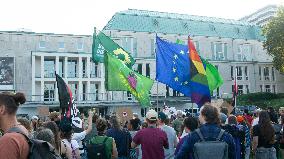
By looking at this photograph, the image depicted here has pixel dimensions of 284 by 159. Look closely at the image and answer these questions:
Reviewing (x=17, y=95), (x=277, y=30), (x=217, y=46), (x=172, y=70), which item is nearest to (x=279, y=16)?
(x=277, y=30)

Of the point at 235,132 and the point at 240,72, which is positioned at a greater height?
the point at 240,72

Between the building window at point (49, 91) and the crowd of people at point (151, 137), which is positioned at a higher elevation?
the building window at point (49, 91)

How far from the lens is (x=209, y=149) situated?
5160 millimetres

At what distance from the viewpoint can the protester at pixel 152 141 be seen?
8031mm

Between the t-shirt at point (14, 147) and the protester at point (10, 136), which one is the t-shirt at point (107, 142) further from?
the t-shirt at point (14, 147)

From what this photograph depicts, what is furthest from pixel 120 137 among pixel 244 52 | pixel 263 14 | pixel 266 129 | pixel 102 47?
pixel 263 14

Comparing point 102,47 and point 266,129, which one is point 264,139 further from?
point 102,47

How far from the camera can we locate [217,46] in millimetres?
64938

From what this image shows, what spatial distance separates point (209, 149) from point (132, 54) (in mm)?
52689

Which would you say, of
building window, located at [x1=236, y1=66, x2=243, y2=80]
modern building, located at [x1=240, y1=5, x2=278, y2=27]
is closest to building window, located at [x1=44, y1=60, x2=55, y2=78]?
building window, located at [x1=236, y1=66, x2=243, y2=80]

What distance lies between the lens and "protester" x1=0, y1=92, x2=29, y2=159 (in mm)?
2992

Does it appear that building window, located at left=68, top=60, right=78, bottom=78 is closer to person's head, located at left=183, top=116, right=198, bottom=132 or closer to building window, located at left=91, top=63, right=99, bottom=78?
building window, located at left=91, top=63, right=99, bottom=78

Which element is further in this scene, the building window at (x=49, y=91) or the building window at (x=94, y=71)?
the building window at (x=94, y=71)

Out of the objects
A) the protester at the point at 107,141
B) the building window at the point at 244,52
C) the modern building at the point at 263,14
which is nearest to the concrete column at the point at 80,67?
the building window at the point at 244,52
